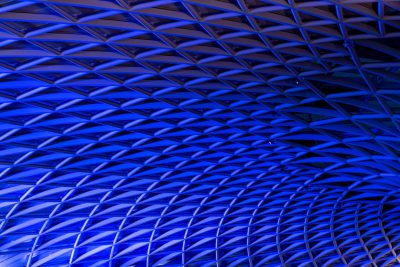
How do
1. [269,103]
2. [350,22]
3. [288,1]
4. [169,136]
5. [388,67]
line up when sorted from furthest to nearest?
[169,136] < [269,103] < [388,67] < [350,22] < [288,1]

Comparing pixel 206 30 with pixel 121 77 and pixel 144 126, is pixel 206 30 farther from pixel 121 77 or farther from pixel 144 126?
pixel 144 126

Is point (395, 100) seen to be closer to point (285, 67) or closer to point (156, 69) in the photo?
point (285, 67)

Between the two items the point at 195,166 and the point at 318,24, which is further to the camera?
the point at 195,166

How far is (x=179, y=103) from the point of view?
3397 centimetres

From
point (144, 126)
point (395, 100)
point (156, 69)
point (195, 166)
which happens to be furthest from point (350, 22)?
point (195, 166)

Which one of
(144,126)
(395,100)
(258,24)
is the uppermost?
(144,126)

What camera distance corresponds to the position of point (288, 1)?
21688 millimetres

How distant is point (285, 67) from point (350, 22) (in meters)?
6.47

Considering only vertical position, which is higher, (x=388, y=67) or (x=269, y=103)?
(x=269, y=103)

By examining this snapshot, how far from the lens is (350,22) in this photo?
23.4 m

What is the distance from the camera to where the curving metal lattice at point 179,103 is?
23.7 meters

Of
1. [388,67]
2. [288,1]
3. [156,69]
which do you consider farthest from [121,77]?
[388,67]

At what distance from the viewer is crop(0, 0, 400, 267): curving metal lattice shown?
77.7ft

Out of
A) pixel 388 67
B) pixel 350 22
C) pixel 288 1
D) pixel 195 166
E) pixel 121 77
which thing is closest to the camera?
pixel 288 1
